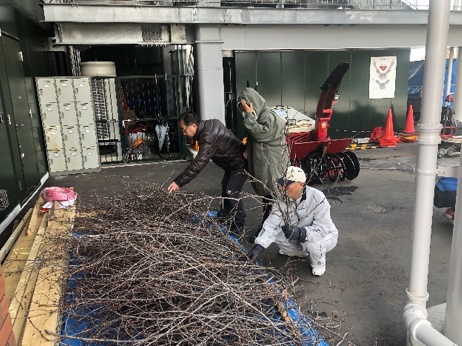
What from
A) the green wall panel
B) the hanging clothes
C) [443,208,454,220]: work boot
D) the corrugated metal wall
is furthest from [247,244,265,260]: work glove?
the corrugated metal wall

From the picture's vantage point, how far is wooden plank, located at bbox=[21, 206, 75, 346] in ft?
7.91

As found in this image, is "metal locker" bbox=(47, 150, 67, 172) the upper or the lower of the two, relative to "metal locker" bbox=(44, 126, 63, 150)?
lower

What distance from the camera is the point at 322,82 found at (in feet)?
36.9

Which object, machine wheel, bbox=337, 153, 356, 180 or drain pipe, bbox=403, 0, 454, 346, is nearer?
drain pipe, bbox=403, 0, 454, 346

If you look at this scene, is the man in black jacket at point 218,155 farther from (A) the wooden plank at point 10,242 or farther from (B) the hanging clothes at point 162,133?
(B) the hanging clothes at point 162,133

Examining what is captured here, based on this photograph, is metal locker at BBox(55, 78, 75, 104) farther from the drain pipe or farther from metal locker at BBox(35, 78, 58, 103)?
the drain pipe

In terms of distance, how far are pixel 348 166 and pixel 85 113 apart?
6.09 metres

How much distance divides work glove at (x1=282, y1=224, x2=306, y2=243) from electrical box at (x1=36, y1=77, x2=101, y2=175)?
6754mm

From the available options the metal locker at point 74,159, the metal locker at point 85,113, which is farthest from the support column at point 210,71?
the metal locker at point 74,159

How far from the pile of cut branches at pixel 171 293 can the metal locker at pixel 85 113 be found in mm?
6135

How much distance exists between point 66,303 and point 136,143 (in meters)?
7.77

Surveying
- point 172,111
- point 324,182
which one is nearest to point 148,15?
point 172,111

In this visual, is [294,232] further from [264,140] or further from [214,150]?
[214,150]

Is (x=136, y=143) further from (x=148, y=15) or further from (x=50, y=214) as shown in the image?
(x=50, y=214)
